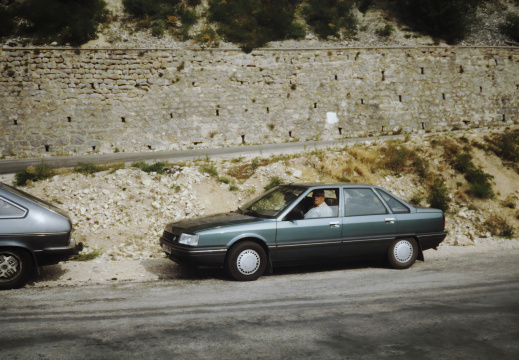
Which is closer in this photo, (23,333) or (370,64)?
(23,333)

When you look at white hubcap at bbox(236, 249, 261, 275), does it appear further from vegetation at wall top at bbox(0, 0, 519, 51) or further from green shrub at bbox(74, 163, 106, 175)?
vegetation at wall top at bbox(0, 0, 519, 51)

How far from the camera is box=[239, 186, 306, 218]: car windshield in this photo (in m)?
7.02

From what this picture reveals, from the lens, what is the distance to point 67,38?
867 inches

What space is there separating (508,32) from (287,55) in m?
14.7

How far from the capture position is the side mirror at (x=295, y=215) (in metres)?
6.84

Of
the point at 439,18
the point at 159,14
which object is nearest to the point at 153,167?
the point at 159,14

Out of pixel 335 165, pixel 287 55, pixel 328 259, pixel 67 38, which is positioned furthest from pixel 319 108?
pixel 328 259

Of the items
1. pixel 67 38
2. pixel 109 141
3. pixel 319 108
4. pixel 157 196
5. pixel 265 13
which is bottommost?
pixel 157 196

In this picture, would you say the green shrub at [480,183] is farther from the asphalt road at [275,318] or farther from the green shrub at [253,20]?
the green shrub at [253,20]

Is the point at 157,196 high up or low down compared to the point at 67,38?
down

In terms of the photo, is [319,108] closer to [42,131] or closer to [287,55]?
[287,55]

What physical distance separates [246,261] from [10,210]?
136 inches

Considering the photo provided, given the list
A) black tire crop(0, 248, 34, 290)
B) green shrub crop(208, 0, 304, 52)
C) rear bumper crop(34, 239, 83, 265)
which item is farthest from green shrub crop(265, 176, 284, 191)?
green shrub crop(208, 0, 304, 52)

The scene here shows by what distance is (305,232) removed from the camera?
22.3 feet
